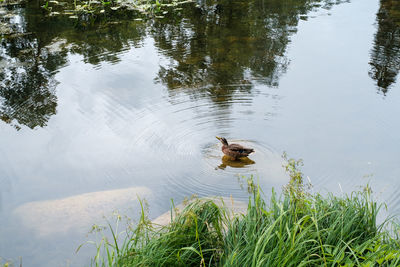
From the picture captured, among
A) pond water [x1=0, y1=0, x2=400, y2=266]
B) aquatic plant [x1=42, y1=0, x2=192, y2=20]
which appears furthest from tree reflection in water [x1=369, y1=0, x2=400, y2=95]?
aquatic plant [x1=42, y1=0, x2=192, y2=20]

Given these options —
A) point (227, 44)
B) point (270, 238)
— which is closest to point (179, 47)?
point (227, 44)

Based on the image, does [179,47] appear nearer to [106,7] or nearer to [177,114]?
[177,114]

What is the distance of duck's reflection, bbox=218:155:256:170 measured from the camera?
5766 millimetres

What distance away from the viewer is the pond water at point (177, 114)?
5.18 metres

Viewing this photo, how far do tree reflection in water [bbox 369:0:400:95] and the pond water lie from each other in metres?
0.04

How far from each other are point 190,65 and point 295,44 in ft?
8.78

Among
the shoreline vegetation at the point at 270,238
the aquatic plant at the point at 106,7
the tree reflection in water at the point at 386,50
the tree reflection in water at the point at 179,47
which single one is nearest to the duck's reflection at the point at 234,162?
the tree reflection in water at the point at 179,47

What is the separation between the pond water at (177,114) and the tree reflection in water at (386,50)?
39 mm

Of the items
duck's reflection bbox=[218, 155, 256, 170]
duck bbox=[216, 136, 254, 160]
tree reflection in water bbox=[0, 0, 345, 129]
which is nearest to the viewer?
duck bbox=[216, 136, 254, 160]

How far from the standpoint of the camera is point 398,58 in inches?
340

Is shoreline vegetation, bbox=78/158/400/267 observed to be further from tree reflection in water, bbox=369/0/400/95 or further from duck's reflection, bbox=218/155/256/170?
tree reflection in water, bbox=369/0/400/95

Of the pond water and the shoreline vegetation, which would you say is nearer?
Answer: the shoreline vegetation

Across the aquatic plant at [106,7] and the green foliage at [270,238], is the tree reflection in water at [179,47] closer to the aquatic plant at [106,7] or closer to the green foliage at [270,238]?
the aquatic plant at [106,7]

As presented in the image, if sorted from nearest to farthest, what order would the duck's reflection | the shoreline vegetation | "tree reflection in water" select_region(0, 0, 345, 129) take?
the shoreline vegetation
the duck's reflection
"tree reflection in water" select_region(0, 0, 345, 129)
